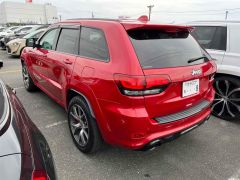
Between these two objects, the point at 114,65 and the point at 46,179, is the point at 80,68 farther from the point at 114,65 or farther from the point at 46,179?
the point at 46,179

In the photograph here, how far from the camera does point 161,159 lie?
116 inches

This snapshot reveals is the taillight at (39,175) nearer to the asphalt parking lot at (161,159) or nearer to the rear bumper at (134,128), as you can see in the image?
the rear bumper at (134,128)

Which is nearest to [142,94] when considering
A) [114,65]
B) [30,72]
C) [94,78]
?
[114,65]

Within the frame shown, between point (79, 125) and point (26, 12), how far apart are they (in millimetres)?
117516

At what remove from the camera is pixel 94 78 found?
2.52m

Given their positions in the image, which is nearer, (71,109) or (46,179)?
(46,179)

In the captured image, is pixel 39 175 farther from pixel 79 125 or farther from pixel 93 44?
pixel 93 44

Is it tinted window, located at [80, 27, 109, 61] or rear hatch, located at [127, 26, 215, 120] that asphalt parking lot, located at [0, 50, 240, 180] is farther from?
tinted window, located at [80, 27, 109, 61]

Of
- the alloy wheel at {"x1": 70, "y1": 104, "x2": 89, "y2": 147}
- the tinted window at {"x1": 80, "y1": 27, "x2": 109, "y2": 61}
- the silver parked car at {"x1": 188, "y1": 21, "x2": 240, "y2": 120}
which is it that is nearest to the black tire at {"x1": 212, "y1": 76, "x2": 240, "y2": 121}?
the silver parked car at {"x1": 188, "y1": 21, "x2": 240, "y2": 120}

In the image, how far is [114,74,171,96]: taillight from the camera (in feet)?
7.06

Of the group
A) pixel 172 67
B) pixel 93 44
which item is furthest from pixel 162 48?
pixel 93 44

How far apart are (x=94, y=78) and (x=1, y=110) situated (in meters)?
1.12

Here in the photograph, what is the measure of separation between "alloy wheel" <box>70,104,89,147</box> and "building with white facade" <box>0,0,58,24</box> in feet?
342

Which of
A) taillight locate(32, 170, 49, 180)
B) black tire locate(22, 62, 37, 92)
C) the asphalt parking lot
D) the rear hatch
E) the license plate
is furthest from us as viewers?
black tire locate(22, 62, 37, 92)
